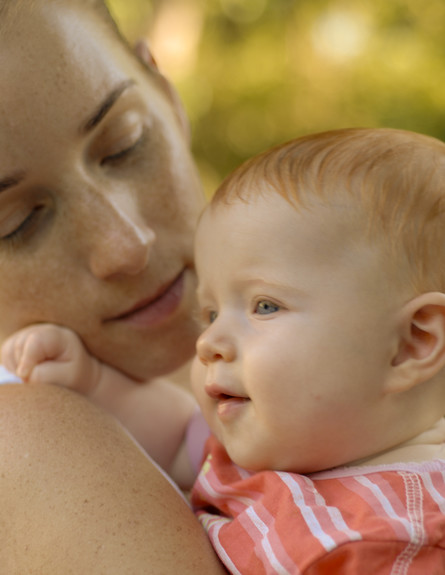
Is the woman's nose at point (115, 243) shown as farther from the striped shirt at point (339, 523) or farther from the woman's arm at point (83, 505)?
the striped shirt at point (339, 523)

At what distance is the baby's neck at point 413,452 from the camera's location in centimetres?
111

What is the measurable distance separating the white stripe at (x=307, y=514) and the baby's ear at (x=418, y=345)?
0.63ft

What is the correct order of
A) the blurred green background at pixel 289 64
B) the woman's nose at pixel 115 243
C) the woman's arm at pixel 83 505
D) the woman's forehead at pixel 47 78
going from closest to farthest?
the woman's arm at pixel 83 505, the woman's forehead at pixel 47 78, the woman's nose at pixel 115 243, the blurred green background at pixel 289 64

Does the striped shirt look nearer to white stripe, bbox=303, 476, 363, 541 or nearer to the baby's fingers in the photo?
white stripe, bbox=303, 476, 363, 541

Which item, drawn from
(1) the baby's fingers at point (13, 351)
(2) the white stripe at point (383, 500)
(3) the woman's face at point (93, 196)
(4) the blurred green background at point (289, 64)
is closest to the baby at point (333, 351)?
(2) the white stripe at point (383, 500)

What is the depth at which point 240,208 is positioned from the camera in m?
1.17

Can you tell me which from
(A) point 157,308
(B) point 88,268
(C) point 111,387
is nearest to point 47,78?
(B) point 88,268

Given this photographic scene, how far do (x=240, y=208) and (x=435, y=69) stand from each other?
466 cm

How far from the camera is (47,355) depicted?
55.9 inches

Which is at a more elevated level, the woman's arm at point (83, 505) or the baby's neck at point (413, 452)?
the woman's arm at point (83, 505)

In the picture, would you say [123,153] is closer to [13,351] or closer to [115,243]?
[115,243]

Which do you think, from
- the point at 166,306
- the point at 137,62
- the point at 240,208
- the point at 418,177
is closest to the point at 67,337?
the point at 166,306

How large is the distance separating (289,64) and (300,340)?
4.88 meters

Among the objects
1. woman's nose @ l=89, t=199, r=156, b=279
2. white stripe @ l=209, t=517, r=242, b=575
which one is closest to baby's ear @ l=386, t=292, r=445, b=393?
white stripe @ l=209, t=517, r=242, b=575
